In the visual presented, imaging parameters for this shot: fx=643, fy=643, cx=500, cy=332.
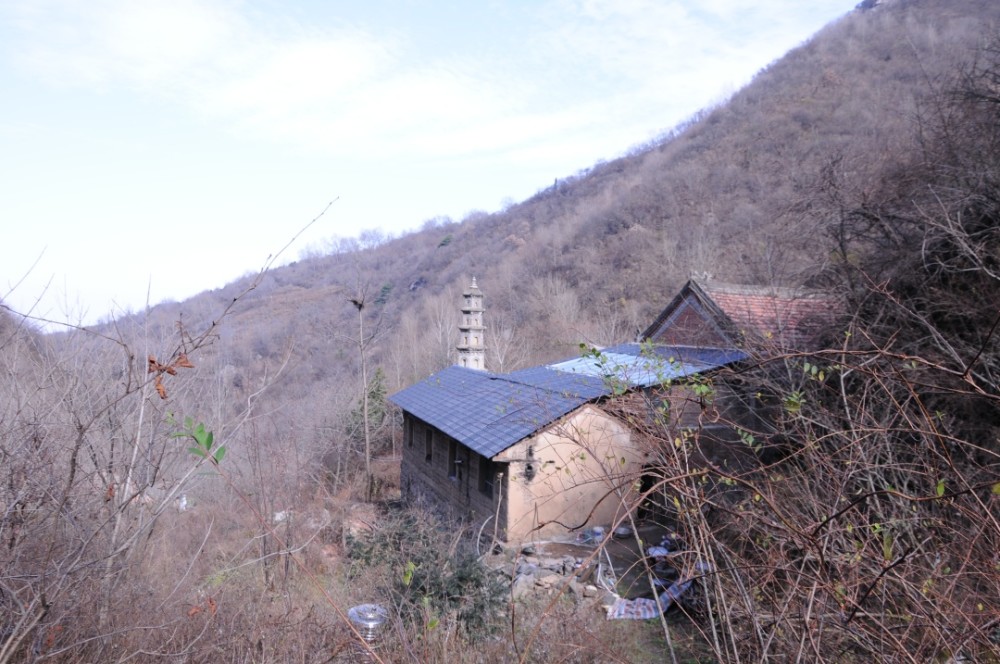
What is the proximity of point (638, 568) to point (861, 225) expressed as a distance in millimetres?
7339

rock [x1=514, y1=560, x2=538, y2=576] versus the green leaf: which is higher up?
the green leaf

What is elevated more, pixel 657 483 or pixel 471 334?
pixel 657 483

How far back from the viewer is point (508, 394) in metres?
15.6

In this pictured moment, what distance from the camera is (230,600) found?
6.23m

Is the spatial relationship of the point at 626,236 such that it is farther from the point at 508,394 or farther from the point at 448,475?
the point at 448,475

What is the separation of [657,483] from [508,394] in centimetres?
1356

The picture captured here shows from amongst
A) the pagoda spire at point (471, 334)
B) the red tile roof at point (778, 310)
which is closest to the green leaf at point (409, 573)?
the red tile roof at point (778, 310)

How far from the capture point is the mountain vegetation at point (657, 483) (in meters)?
2.70

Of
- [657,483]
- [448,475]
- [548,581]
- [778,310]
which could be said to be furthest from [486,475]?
[657,483]

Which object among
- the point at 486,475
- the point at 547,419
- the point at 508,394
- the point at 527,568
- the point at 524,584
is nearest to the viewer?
the point at 524,584

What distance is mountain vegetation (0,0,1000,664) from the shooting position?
270cm

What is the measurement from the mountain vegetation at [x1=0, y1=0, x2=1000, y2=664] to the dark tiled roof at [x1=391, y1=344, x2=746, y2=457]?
88.7 inches

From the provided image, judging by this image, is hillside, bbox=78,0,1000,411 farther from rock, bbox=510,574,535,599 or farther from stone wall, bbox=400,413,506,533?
rock, bbox=510,574,535,599

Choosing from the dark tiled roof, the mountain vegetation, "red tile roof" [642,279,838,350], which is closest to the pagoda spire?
the dark tiled roof
